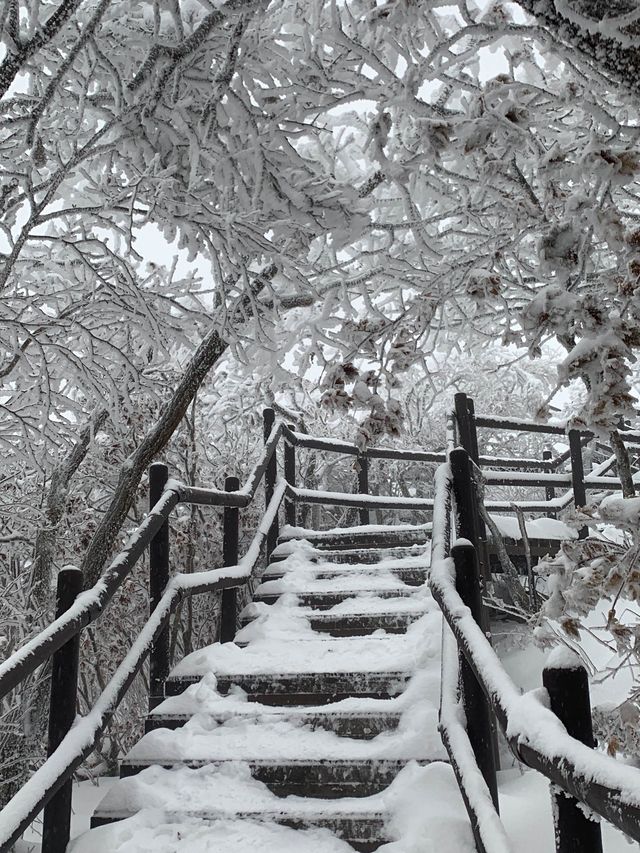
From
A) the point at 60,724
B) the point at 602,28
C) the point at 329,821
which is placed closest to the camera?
the point at 602,28

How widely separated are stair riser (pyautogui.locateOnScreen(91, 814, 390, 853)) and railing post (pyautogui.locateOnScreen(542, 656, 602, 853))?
1.79m

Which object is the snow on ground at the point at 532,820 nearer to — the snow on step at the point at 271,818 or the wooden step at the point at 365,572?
the snow on step at the point at 271,818

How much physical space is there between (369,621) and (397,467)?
9.43m

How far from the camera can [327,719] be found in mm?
3746

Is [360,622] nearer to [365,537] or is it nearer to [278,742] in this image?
[278,742]

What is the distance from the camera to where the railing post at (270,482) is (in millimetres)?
6480

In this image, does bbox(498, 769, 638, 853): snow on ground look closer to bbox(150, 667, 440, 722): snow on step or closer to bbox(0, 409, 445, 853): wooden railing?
bbox(150, 667, 440, 722): snow on step

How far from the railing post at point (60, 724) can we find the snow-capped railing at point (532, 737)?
1.50 metres

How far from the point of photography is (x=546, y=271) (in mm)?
2057

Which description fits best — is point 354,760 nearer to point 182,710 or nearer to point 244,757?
point 244,757

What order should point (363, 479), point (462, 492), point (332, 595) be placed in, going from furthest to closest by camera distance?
1. point (363, 479)
2. point (332, 595)
3. point (462, 492)

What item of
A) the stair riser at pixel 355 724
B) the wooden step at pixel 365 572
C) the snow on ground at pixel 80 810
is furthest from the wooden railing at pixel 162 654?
the snow on ground at pixel 80 810

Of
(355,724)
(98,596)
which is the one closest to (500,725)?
(98,596)

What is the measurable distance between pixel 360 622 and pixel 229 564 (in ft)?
3.26
